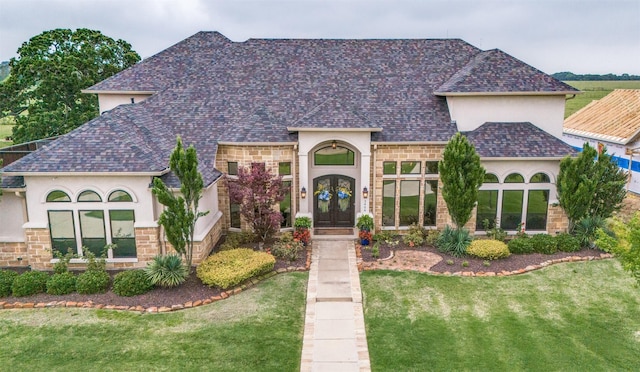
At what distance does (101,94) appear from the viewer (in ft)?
76.3

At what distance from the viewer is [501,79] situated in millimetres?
20828

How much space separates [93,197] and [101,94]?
28.4ft

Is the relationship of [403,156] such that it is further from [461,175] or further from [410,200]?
[461,175]

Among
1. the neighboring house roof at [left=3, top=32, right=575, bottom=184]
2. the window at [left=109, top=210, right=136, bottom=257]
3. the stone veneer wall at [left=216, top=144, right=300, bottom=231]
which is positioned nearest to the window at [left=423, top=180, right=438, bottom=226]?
the neighboring house roof at [left=3, top=32, right=575, bottom=184]

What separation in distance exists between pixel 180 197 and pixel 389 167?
29.5ft

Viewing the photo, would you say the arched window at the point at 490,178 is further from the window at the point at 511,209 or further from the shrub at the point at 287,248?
the shrub at the point at 287,248

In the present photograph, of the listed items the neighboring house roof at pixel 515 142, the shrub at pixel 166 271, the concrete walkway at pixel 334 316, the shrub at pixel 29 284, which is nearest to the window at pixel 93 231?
the shrub at pixel 29 284

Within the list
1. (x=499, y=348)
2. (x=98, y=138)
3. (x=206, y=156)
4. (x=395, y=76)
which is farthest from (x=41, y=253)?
(x=395, y=76)

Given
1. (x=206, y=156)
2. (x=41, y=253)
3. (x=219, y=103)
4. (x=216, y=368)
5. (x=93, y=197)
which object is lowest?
(x=216, y=368)

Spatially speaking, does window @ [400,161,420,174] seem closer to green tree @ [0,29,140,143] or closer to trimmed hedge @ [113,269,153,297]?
trimmed hedge @ [113,269,153,297]

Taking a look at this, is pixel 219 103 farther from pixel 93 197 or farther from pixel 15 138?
pixel 15 138

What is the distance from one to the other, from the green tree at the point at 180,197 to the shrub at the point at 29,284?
14.3 feet

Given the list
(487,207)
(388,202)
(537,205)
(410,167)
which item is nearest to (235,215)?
(388,202)

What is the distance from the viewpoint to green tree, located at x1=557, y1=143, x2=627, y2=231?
60.8 ft
